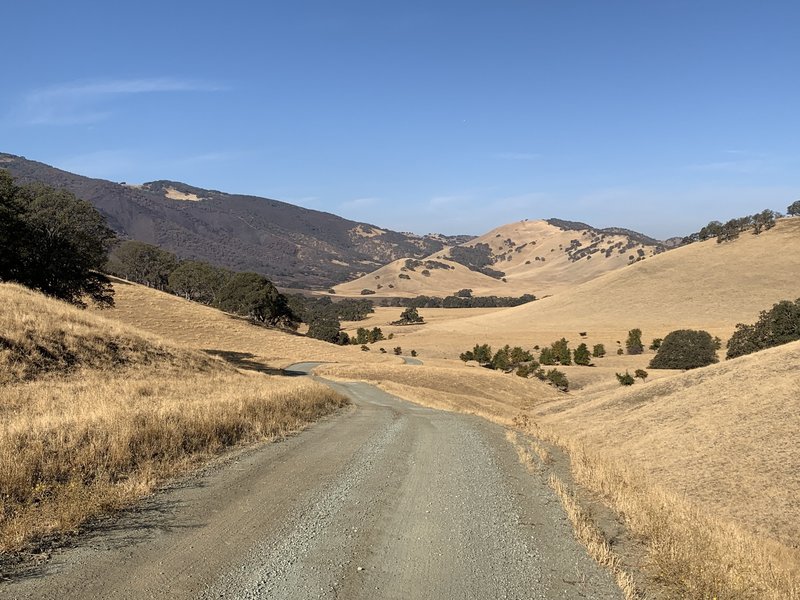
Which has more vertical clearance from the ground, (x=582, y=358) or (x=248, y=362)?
(x=248, y=362)

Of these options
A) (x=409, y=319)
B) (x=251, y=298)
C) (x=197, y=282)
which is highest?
(x=197, y=282)

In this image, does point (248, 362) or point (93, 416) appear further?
point (248, 362)

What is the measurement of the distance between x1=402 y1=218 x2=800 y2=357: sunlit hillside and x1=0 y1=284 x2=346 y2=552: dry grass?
74.4 metres

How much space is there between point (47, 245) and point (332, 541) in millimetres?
47388

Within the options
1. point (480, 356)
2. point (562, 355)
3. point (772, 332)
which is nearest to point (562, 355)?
point (562, 355)

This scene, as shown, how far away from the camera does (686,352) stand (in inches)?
2591

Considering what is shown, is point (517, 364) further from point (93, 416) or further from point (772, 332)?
point (93, 416)

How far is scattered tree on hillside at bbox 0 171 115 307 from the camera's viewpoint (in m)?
38.9

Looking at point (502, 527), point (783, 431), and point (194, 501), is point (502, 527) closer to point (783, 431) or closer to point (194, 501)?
point (194, 501)

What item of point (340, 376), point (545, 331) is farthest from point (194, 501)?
point (545, 331)

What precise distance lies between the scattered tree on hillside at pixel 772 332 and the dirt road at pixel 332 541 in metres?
54.2

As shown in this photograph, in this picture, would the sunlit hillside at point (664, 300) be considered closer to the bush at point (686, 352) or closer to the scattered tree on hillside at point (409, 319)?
the scattered tree on hillside at point (409, 319)

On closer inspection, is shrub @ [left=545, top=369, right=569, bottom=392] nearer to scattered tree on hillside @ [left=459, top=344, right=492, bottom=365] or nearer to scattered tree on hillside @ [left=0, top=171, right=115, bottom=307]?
scattered tree on hillside @ [left=459, top=344, right=492, bottom=365]

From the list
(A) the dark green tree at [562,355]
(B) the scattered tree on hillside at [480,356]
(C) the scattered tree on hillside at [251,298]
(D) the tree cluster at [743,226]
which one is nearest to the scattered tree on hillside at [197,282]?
(C) the scattered tree on hillside at [251,298]
